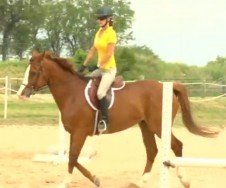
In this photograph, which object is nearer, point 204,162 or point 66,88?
point 204,162

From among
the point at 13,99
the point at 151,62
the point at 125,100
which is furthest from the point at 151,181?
the point at 151,62

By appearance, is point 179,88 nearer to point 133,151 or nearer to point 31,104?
point 133,151

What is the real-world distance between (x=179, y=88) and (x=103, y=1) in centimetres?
7680

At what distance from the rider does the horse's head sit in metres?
0.84

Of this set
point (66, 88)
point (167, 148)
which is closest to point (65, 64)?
point (66, 88)

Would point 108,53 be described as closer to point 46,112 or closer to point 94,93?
point 94,93

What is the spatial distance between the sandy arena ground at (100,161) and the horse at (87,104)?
786 millimetres

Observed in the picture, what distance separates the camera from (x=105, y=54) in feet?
26.1

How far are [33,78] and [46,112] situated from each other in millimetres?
14569

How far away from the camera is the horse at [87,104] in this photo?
308 inches

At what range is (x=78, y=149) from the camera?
762cm

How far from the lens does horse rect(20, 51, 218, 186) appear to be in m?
7.82

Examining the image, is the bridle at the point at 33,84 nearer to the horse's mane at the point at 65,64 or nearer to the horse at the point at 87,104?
the horse at the point at 87,104

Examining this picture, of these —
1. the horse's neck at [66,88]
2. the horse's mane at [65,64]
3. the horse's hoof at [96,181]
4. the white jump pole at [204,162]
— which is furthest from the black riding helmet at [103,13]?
the white jump pole at [204,162]
